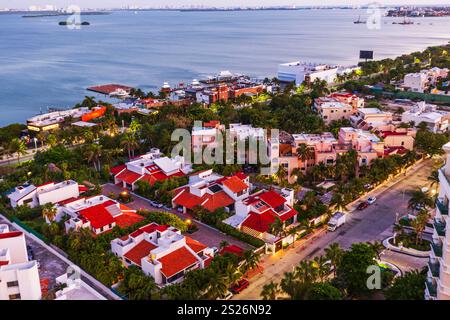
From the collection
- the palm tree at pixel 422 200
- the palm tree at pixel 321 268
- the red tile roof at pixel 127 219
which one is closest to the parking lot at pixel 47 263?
the red tile roof at pixel 127 219

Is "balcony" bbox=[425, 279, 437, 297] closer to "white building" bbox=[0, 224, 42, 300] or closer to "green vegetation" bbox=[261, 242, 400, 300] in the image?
"green vegetation" bbox=[261, 242, 400, 300]

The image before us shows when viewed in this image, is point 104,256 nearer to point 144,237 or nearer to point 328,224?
point 144,237

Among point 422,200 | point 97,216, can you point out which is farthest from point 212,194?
point 422,200

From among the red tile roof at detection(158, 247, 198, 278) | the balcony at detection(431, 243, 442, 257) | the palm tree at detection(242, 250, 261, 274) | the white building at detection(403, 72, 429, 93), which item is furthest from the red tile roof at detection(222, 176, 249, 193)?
the white building at detection(403, 72, 429, 93)

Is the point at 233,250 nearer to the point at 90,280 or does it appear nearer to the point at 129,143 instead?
the point at 90,280

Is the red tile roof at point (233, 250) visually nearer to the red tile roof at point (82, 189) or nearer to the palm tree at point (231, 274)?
the palm tree at point (231, 274)
